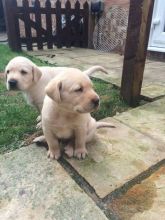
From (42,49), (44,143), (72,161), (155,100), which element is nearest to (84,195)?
(72,161)

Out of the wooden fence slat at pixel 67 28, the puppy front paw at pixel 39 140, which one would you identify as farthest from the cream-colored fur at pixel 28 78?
the wooden fence slat at pixel 67 28

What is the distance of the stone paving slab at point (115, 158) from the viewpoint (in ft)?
5.78

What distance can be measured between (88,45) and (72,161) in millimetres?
6381

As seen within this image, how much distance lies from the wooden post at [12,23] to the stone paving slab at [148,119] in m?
4.73

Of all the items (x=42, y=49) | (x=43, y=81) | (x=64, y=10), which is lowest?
(x=42, y=49)

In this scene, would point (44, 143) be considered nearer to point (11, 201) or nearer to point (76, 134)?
point (76, 134)

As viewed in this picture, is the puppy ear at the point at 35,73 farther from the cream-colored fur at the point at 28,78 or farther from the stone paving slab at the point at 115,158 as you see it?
the stone paving slab at the point at 115,158

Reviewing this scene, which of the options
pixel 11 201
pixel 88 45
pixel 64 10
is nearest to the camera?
pixel 11 201

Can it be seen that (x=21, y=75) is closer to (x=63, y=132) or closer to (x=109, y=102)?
(x=63, y=132)

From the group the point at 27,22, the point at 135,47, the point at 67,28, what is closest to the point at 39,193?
the point at 135,47

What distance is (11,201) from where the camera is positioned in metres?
1.59

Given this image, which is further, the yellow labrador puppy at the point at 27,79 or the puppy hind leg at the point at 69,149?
the yellow labrador puppy at the point at 27,79

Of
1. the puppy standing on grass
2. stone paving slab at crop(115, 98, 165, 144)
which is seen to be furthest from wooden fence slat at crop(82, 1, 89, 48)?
the puppy standing on grass

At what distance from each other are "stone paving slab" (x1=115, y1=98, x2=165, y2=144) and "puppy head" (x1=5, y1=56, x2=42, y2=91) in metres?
1.03
